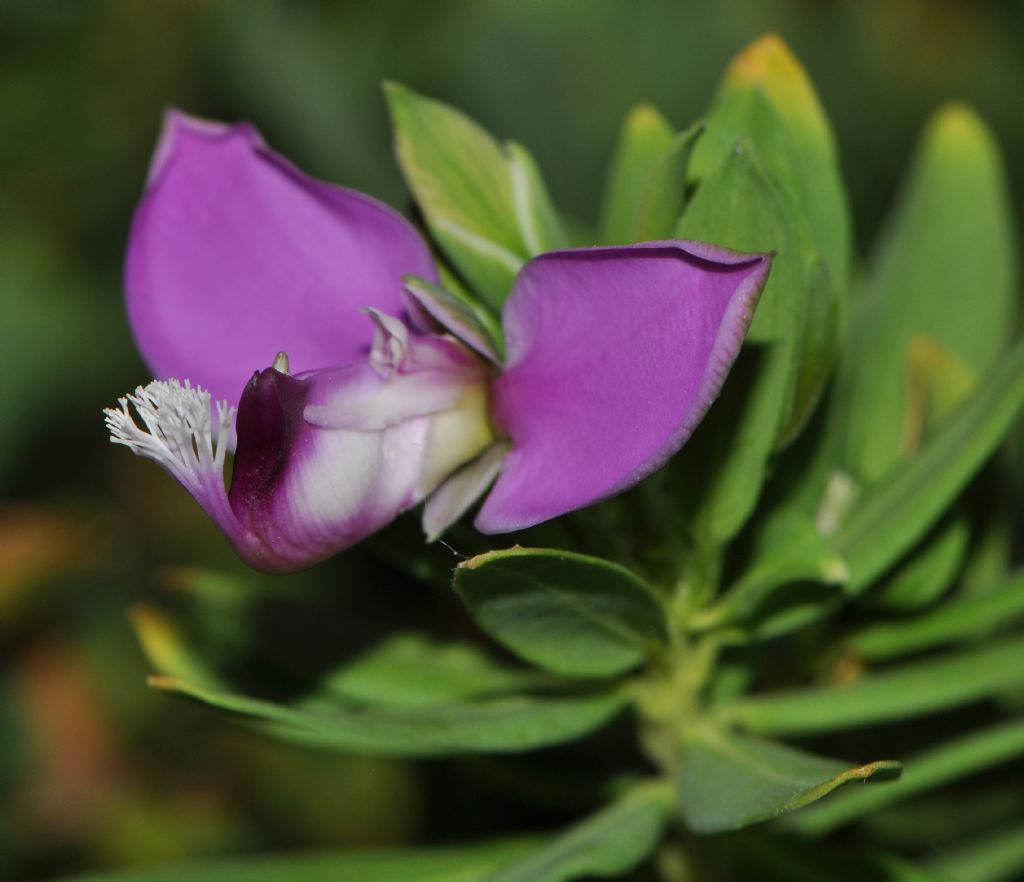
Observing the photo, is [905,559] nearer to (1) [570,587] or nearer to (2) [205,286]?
(1) [570,587]

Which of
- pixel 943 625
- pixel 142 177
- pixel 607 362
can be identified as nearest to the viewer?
pixel 607 362

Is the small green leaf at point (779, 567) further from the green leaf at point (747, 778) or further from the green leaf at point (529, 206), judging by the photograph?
the green leaf at point (529, 206)

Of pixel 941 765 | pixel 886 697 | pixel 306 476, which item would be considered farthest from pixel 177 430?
pixel 941 765

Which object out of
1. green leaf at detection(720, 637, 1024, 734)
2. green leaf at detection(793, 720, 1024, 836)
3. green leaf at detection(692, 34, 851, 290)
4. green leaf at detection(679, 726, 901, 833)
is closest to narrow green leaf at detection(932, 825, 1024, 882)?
green leaf at detection(793, 720, 1024, 836)

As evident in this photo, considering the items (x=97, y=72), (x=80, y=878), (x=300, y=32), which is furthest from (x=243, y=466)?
(x=97, y=72)

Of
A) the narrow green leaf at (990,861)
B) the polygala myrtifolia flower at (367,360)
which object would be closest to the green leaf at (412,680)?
the polygala myrtifolia flower at (367,360)

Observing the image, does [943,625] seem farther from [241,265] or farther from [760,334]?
[241,265]
